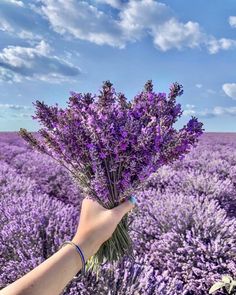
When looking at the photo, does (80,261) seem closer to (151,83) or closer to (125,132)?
(125,132)

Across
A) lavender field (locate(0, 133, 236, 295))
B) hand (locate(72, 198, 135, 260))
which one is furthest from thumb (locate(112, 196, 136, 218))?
lavender field (locate(0, 133, 236, 295))

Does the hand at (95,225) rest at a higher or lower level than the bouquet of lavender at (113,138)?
lower

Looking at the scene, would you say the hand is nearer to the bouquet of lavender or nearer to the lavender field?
the bouquet of lavender

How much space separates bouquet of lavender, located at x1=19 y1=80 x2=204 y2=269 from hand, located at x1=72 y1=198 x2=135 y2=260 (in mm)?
51

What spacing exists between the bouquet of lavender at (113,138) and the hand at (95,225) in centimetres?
5

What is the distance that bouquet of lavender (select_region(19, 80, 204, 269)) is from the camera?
149 centimetres

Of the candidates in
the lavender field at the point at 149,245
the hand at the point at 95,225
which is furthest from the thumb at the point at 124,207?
the lavender field at the point at 149,245

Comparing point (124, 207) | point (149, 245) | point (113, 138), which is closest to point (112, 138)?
point (113, 138)

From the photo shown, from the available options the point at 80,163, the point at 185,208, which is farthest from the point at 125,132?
the point at 185,208

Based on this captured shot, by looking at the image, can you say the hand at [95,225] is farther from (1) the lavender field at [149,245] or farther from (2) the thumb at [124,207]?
(1) the lavender field at [149,245]

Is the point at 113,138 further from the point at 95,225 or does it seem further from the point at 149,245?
the point at 149,245

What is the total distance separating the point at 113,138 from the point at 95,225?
327 millimetres

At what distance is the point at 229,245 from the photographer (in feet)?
9.72

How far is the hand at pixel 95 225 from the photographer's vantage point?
1.33 meters
